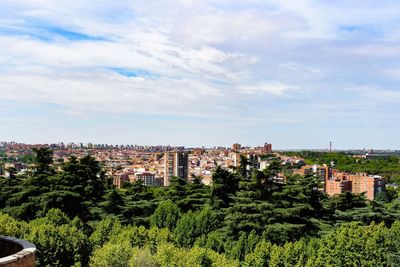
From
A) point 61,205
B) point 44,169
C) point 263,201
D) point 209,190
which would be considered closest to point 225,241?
point 263,201

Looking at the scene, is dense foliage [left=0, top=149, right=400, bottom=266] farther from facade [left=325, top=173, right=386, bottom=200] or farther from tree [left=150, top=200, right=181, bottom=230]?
facade [left=325, top=173, right=386, bottom=200]

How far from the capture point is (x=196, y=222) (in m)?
27.3

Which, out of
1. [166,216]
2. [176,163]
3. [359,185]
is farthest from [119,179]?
[166,216]

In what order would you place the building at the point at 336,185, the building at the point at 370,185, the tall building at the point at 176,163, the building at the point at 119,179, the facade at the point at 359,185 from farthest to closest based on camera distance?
the tall building at the point at 176,163, the building at the point at 119,179, the building at the point at 336,185, the facade at the point at 359,185, the building at the point at 370,185

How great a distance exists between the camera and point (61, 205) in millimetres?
29734

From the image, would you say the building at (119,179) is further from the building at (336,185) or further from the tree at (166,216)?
the tree at (166,216)

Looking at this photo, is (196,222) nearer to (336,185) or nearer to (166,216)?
(166,216)

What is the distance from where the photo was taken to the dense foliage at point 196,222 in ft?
66.6

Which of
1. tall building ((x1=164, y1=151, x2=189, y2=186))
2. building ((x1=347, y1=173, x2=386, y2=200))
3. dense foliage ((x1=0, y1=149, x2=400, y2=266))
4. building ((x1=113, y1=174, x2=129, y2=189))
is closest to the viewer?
dense foliage ((x1=0, y1=149, x2=400, y2=266))

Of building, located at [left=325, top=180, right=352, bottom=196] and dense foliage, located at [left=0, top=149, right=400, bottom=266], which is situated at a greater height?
dense foliage, located at [left=0, top=149, right=400, bottom=266]

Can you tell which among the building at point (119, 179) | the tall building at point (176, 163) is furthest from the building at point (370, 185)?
the building at point (119, 179)

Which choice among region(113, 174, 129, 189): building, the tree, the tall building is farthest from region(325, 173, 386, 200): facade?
the tree

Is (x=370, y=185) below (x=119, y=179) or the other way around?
the other way around

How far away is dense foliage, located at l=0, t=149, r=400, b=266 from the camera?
66.6 ft
